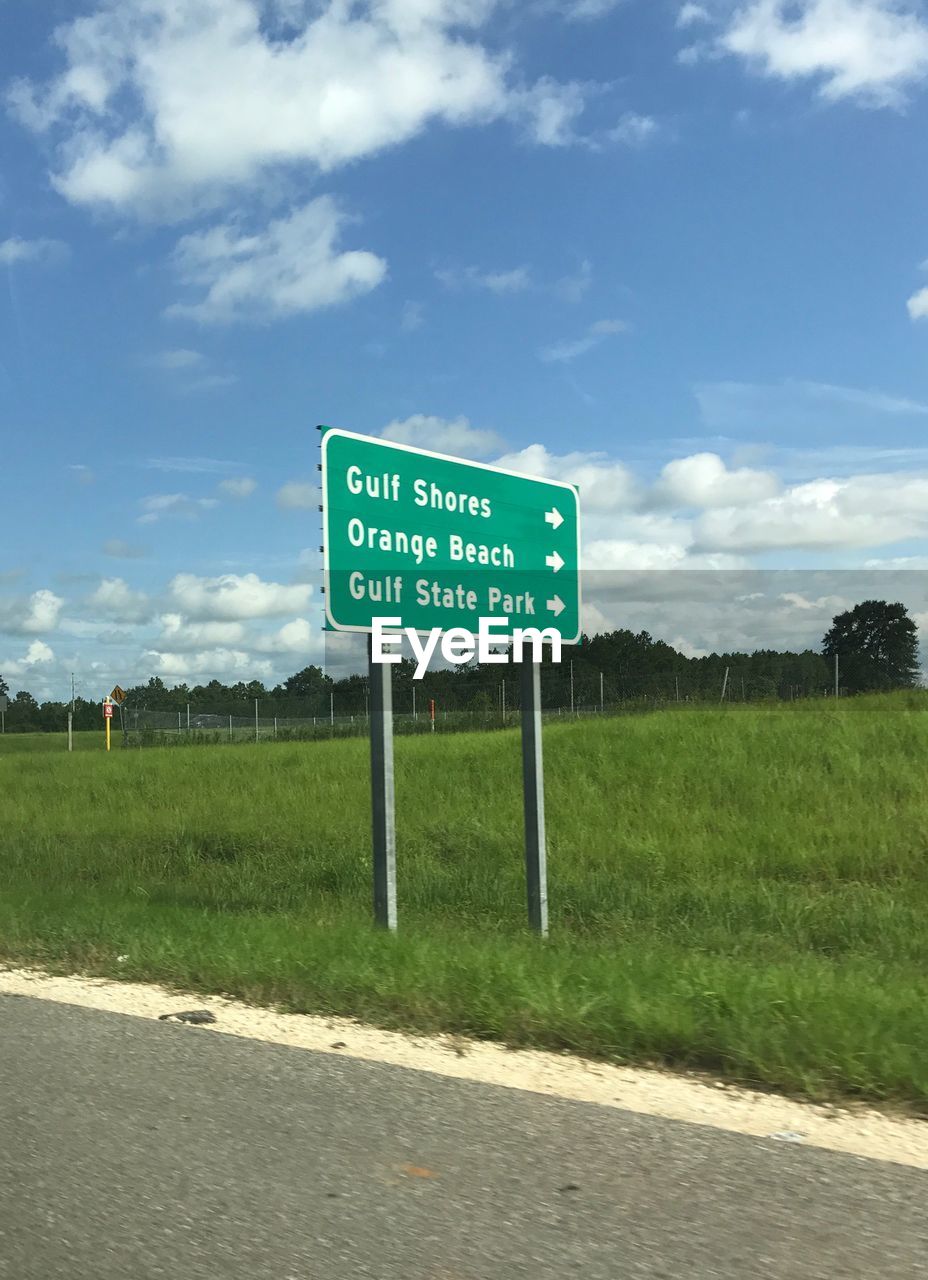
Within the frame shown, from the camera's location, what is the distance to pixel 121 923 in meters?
9.66

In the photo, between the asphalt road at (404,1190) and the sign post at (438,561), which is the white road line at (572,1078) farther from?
the sign post at (438,561)

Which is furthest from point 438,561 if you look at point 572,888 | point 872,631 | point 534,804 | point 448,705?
point 872,631

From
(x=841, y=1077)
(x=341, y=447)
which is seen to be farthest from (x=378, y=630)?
(x=841, y=1077)

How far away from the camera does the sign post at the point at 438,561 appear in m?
9.08

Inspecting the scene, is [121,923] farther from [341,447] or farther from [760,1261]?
[760,1261]

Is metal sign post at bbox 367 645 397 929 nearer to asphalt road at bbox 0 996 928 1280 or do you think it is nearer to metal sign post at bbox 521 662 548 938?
metal sign post at bbox 521 662 548 938

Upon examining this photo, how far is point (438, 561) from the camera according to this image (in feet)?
32.5

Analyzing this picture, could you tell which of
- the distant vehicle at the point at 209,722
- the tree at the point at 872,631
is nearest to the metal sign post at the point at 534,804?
the tree at the point at 872,631

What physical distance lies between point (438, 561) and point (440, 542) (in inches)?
6.8

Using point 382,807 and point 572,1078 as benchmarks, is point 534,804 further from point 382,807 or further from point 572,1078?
point 572,1078

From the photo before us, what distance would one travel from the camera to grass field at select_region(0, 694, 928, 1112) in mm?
6027

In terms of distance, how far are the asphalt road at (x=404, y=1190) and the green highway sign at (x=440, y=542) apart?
4.40 m

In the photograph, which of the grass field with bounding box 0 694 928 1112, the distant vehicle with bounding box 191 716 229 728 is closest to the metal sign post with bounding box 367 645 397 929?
the grass field with bounding box 0 694 928 1112

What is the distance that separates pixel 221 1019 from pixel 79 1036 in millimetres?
782
